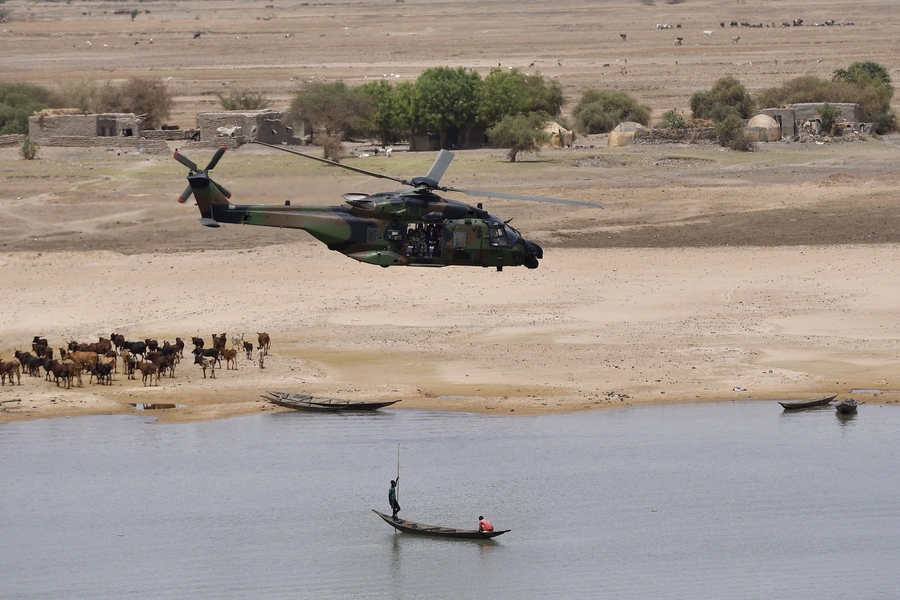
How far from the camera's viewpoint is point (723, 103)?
74.6m

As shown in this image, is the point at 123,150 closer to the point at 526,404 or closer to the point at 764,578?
the point at 526,404

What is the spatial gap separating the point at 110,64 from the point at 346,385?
92010 millimetres

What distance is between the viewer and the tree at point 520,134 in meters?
63.1

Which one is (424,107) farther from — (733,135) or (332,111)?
(733,135)

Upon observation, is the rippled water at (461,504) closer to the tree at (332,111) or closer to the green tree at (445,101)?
the green tree at (445,101)

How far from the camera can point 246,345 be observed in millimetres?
35688

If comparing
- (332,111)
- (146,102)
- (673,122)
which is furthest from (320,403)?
(146,102)

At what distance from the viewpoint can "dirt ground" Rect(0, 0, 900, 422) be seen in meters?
34.8

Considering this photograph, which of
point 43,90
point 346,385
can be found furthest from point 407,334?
point 43,90

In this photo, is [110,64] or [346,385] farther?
[110,64]

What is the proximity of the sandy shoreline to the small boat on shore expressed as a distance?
645mm

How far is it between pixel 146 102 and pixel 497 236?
49.3 m

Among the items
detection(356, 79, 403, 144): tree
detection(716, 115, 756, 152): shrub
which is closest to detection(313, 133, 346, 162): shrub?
detection(356, 79, 403, 144): tree

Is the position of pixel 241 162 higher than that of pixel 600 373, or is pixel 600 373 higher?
pixel 241 162
